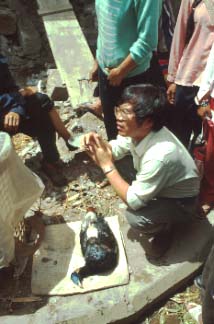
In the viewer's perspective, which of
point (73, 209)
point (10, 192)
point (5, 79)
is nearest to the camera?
point (10, 192)

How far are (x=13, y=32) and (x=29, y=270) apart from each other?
15.4ft

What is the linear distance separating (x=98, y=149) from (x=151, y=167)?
1.63ft

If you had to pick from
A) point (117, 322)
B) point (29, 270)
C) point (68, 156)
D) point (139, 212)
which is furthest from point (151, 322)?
point (68, 156)

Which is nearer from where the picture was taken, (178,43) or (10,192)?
(10,192)

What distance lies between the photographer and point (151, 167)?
Answer: 288 centimetres

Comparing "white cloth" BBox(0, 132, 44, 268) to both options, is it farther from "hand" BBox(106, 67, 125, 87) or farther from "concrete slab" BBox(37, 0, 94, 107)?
"concrete slab" BBox(37, 0, 94, 107)

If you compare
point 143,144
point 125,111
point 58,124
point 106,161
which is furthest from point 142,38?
point 58,124

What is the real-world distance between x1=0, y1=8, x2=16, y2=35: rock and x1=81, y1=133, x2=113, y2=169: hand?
4277 mm

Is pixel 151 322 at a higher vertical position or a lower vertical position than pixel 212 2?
lower

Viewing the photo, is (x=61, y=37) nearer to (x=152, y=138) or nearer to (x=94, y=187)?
(x=94, y=187)

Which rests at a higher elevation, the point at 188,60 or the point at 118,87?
the point at 188,60

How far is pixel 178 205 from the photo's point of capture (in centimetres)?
322

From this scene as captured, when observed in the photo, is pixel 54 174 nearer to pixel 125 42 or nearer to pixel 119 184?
pixel 119 184

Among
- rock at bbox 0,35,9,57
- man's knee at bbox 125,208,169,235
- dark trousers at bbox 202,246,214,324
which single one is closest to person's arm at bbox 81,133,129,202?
man's knee at bbox 125,208,169,235
